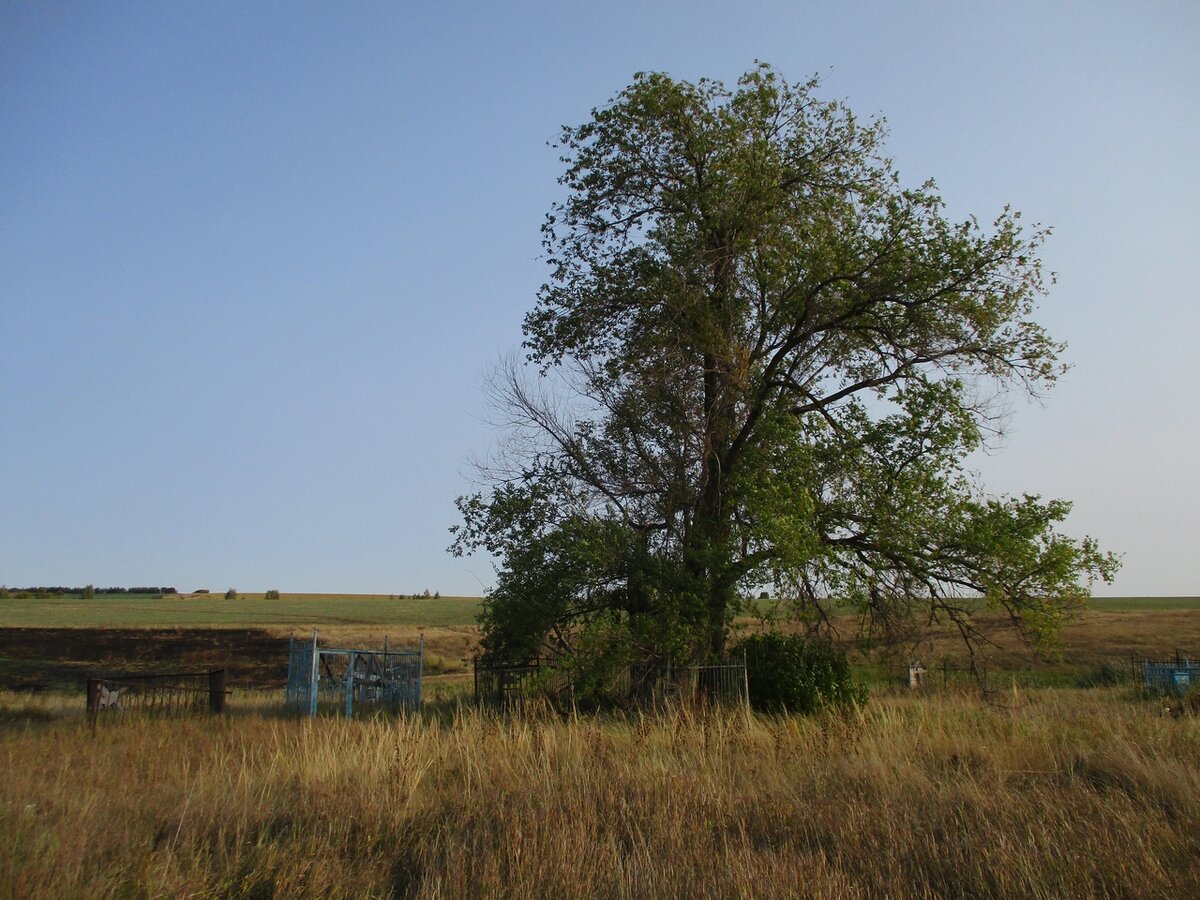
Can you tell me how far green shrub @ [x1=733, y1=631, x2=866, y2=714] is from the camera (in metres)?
19.9

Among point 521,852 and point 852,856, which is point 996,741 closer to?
point 852,856

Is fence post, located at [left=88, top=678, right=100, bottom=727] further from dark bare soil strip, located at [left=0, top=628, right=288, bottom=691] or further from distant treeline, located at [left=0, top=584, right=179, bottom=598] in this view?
distant treeline, located at [left=0, top=584, right=179, bottom=598]

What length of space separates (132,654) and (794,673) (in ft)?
140

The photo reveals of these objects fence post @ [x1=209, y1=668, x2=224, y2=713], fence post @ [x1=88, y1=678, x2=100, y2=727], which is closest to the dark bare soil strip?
Result: fence post @ [x1=209, y1=668, x2=224, y2=713]

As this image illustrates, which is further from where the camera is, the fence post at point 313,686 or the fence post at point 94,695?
the fence post at point 313,686

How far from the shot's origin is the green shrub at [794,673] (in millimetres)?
19875

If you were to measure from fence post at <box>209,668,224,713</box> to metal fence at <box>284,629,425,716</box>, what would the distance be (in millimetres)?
2855

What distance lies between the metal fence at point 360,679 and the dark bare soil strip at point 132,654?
14796 mm

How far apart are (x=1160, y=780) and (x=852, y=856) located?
3548 mm

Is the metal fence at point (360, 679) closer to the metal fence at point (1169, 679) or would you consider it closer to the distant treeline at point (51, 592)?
the metal fence at point (1169, 679)

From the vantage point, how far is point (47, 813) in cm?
777

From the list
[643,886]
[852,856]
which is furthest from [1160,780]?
[643,886]

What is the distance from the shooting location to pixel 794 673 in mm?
20188

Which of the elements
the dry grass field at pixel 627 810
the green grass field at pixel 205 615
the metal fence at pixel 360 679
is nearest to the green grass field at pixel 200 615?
the green grass field at pixel 205 615
